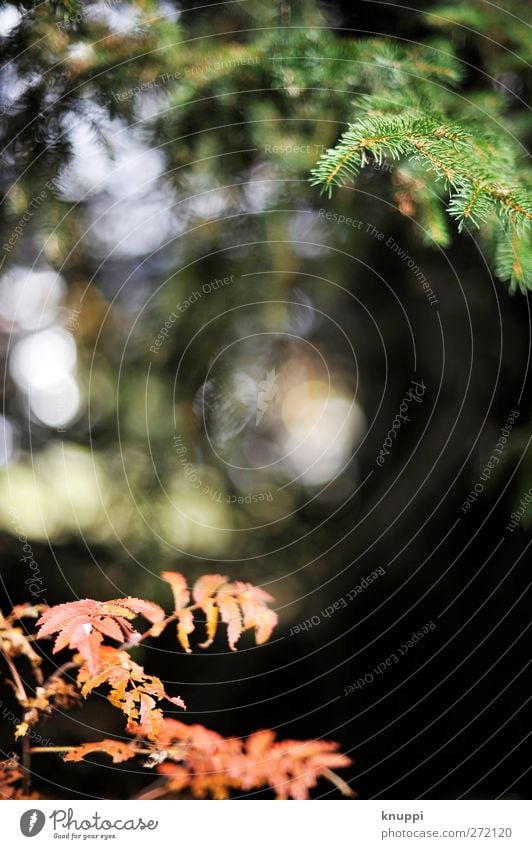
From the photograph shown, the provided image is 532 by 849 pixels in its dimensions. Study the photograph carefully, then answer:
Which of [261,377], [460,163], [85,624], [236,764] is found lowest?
[236,764]

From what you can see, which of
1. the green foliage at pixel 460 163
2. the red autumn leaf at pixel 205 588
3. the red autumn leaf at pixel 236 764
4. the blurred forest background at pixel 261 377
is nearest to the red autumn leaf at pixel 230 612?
the red autumn leaf at pixel 205 588

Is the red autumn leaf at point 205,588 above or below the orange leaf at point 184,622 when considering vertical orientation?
above

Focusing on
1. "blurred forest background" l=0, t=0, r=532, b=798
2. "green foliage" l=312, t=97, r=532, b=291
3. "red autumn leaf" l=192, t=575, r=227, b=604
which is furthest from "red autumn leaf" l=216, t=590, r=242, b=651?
"green foliage" l=312, t=97, r=532, b=291

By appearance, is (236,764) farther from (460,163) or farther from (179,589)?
(460,163)

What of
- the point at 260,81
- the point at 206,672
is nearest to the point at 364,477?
the point at 206,672

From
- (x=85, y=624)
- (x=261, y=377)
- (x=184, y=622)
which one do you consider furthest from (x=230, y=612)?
(x=261, y=377)

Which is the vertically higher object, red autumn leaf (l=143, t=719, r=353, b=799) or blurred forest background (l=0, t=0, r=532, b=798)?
blurred forest background (l=0, t=0, r=532, b=798)

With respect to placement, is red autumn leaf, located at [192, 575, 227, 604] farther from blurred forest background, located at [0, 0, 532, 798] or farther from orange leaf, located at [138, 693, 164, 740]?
blurred forest background, located at [0, 0, 532, 798]

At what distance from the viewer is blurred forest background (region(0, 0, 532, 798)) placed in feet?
2.89

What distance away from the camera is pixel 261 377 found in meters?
1.17

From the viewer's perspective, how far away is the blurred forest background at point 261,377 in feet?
2.89

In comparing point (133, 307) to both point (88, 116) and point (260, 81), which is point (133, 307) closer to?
point (88, 116)

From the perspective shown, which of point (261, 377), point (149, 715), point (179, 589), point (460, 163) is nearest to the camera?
point (460, 163)

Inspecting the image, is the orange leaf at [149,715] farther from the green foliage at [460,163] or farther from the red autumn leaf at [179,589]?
the green foliage at [460,163]
